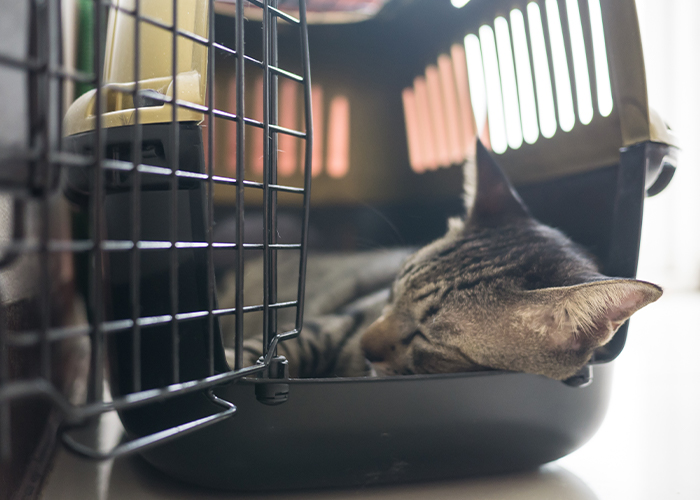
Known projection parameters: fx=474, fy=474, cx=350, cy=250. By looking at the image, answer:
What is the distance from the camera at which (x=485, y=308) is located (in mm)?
722

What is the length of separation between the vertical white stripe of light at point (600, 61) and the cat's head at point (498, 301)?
0.72 ft

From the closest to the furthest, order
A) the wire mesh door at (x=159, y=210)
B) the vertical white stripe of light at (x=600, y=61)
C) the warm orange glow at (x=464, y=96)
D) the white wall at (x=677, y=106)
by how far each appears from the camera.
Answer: the wire mesh door at (x=159, y=210)
the vertical white stripe of light at (x=600, y=61)
the warm orange glow at (x=464, y=96)
the white wall at (x=677, y=106)

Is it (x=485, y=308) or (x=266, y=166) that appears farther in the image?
(x=485, y=308)

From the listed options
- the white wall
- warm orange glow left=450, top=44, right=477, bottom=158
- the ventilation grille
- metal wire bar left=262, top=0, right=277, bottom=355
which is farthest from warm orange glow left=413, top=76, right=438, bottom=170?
the white wall

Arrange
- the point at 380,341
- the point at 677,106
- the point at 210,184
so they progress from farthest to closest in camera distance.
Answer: the point at 677,106 < the point at 380,341 < the point at 210,184

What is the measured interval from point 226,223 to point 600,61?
2.56ft

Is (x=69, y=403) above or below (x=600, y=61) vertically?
below

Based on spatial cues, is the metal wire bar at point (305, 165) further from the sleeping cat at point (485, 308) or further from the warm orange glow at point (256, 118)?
the warm orange glow at point (256, 118)

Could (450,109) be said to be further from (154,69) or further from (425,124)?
(154,69)

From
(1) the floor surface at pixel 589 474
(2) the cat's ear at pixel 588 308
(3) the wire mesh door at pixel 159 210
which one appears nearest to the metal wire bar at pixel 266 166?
(3) the wire mesh door at pixel 159 210

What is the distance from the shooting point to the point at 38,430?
0.67 metres

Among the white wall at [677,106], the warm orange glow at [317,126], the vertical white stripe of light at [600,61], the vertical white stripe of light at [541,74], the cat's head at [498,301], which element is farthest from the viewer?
the white wall at [677,106]

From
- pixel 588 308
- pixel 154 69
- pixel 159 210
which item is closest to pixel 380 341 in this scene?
pixel 588 308

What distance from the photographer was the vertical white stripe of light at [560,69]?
911 millimetres
